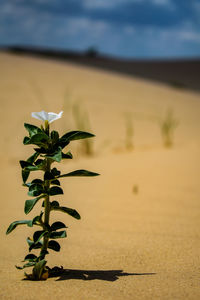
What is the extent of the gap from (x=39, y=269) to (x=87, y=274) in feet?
0.71

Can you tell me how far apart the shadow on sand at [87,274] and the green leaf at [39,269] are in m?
0.07

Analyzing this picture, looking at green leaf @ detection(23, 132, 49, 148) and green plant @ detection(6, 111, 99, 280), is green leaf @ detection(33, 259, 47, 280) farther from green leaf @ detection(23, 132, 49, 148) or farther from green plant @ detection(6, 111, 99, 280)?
green leaf @ detection(23, 132, 49, 148)

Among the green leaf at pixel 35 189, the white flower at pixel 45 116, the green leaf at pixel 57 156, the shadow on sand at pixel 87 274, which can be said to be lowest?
the shadow on sand at pixel 87 274

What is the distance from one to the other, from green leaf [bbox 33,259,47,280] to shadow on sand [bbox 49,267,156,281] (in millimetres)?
71

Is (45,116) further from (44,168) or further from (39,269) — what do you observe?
(39,269)

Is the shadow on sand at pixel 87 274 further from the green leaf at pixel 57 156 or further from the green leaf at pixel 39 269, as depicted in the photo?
the green leaf at pixel 57 156

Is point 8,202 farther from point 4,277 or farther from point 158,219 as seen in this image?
point 4,277

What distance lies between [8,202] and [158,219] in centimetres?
124

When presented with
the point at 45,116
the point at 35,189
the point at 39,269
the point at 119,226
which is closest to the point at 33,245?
the point at 39,269

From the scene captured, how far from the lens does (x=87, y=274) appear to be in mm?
1649

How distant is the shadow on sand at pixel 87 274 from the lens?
160 centimetres

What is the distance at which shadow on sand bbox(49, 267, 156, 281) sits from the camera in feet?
5.25

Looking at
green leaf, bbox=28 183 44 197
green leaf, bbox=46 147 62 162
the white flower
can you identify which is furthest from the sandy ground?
the white flower

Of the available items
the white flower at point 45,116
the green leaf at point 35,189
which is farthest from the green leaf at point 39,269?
the white flower at point 45,116
